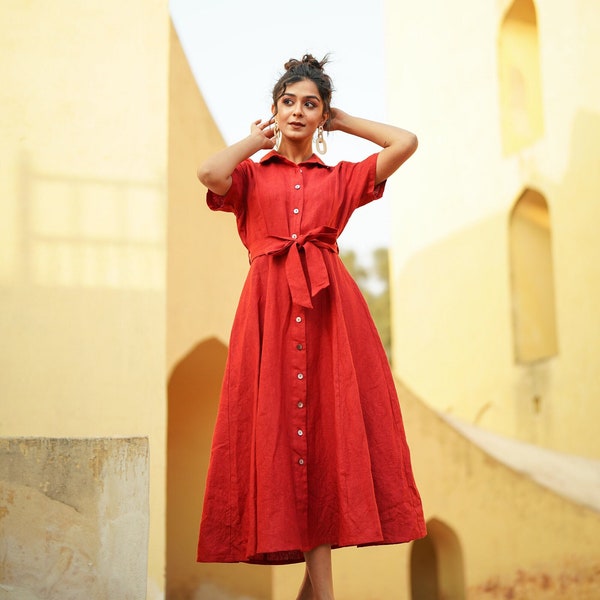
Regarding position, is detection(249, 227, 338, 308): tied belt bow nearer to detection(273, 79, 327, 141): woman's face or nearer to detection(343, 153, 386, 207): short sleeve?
detection(343, 153, 386, 207): short sleeve

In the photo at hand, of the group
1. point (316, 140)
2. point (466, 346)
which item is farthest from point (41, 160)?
point (466, 346)

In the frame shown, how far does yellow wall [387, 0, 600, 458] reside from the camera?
456 inches

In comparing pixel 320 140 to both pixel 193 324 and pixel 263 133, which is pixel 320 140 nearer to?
pixel 263 133

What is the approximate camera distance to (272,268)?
11.2 feet

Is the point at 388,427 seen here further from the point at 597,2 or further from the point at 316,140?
the point at 597,2

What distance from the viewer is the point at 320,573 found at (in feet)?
10.2

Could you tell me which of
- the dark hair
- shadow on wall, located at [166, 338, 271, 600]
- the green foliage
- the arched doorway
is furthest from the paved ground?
the green foliage

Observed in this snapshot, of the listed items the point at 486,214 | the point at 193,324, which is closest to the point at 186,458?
the point at 193,324

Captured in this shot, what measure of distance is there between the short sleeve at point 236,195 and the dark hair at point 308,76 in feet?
0.88

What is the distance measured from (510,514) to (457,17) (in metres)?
7.09

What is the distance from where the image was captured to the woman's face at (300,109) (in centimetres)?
349

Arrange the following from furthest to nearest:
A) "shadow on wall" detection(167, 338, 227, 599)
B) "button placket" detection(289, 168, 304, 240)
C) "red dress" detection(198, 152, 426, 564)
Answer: "shadow on wall" detection(167, 338, 227, 599) → "button placket" detection(289, 168, 304, 240) → "red dress" detection(198, 152, 426, 564)

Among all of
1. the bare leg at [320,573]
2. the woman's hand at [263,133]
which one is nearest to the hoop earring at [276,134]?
the woman's hand at [263,133]

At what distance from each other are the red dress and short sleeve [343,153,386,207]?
67mm
